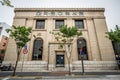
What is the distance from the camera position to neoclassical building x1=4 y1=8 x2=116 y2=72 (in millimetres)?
17391

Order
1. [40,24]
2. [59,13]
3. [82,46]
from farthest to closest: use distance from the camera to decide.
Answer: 1. [59,13]
2. [40,24]
3. [82,46]

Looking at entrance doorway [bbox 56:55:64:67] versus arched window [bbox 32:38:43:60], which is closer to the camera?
entrance doorway [bbox 56:55:64:67]

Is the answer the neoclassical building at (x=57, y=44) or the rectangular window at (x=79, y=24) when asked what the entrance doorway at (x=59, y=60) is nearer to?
the neoclassical building at (x=57, y=44)

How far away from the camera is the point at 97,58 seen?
17906mm

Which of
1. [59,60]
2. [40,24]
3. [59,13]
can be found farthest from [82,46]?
[40,24]

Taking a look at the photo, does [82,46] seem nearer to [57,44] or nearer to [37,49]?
[57,44]

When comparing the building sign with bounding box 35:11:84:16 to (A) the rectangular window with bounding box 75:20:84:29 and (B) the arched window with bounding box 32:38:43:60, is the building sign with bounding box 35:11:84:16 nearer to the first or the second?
(A) the rectangular window with bounding box 75:20:84:29

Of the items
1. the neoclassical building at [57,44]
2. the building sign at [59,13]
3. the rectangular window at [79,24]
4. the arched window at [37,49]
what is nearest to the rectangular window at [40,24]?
the neoclassical building at [57,44]

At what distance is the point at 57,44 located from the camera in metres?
18.4

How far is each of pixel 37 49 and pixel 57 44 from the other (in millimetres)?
4164

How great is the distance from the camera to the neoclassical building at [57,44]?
17.4m

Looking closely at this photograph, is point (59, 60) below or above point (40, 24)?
below

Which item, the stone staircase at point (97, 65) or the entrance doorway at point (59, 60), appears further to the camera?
the entrance doorway at point (59, 60)

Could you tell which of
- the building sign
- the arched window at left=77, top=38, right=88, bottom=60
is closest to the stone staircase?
the arched window at left=77, top=38, right=88, bottom=60
